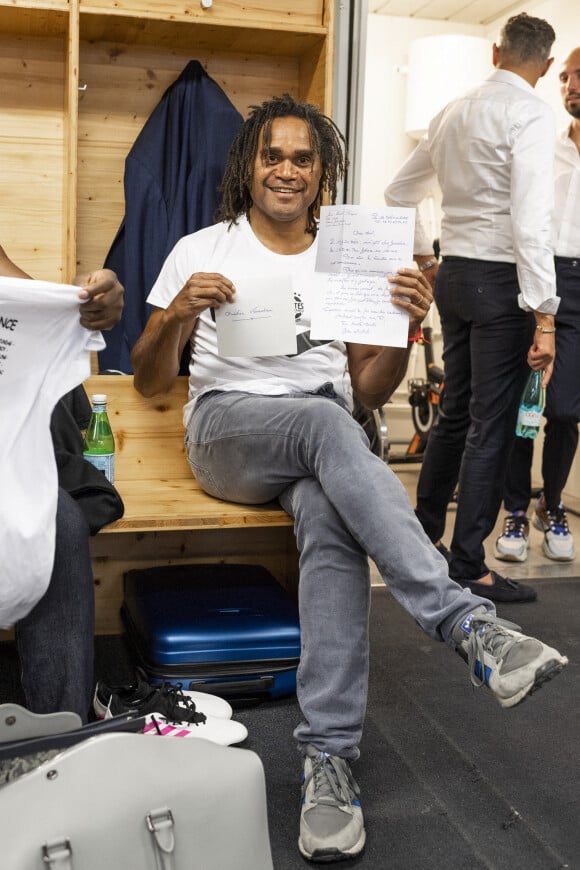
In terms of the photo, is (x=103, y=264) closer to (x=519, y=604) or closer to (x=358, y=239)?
(x=358, y=239)

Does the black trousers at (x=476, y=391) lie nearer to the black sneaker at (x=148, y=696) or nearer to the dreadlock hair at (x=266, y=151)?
the dreadlock hair at (x=266, y=151)

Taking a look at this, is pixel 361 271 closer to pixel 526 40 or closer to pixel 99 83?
pixel 99 83

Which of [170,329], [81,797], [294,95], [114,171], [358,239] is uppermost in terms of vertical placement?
[294,95]

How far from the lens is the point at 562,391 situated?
3.38 meters

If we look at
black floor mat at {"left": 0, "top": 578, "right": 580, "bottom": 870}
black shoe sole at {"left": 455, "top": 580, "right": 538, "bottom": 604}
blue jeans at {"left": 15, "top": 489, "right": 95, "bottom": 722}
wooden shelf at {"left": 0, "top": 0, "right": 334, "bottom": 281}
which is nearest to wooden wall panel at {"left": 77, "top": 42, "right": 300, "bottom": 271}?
wooden shelf at {"left": 0, "top": 0, "right": 334, "bottom": 281}

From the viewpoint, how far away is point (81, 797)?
1.30m

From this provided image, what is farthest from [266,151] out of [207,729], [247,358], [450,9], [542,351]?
[450,9]

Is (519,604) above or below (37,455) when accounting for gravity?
below

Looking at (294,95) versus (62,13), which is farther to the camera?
(294,95)

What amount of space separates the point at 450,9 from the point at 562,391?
2.94 m

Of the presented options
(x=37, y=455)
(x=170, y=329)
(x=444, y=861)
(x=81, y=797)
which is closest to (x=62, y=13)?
(x=170, y=329)

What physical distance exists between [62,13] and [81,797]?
1940mm

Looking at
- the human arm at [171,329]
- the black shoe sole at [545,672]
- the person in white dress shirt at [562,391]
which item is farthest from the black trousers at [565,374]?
the black shoe sole at [545,672]

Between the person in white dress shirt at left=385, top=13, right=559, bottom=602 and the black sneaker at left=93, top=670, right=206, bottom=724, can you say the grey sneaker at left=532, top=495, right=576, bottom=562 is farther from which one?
the black sneaker at left=93, top=670, right=206, bottom=724
